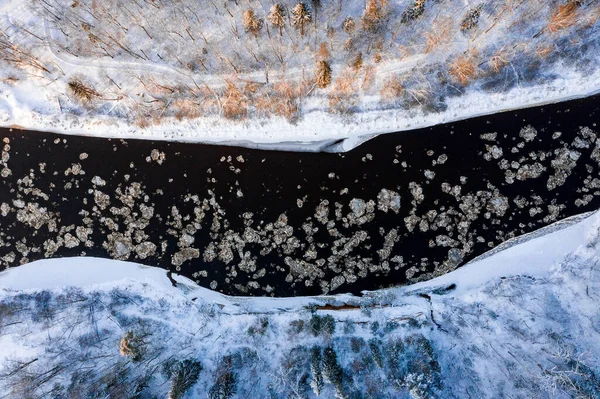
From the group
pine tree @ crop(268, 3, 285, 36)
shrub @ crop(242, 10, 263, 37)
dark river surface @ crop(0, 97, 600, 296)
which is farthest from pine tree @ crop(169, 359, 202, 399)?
pine tree @ crop(268, 3, 285, 36)

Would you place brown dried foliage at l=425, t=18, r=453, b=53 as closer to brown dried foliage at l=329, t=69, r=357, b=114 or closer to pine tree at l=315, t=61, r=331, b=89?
brown dried foliage at l=329, t=69, r=357, b=114

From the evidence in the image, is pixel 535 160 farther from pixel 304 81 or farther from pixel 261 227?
pixel 261 227

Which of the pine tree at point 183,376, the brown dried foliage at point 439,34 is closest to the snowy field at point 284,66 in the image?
the brown dried foliage at point 439,34

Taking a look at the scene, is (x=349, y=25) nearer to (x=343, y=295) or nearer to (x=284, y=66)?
(x=284, y=66)

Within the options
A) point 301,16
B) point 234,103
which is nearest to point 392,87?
point 301,16

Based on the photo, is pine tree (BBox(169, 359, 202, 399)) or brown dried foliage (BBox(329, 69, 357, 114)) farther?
brown dried foliage (BBox(329, 69, 357, 114))

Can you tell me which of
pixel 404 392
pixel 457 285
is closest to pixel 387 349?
pixel 404 392

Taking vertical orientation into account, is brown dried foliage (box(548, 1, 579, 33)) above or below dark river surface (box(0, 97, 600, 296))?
above
